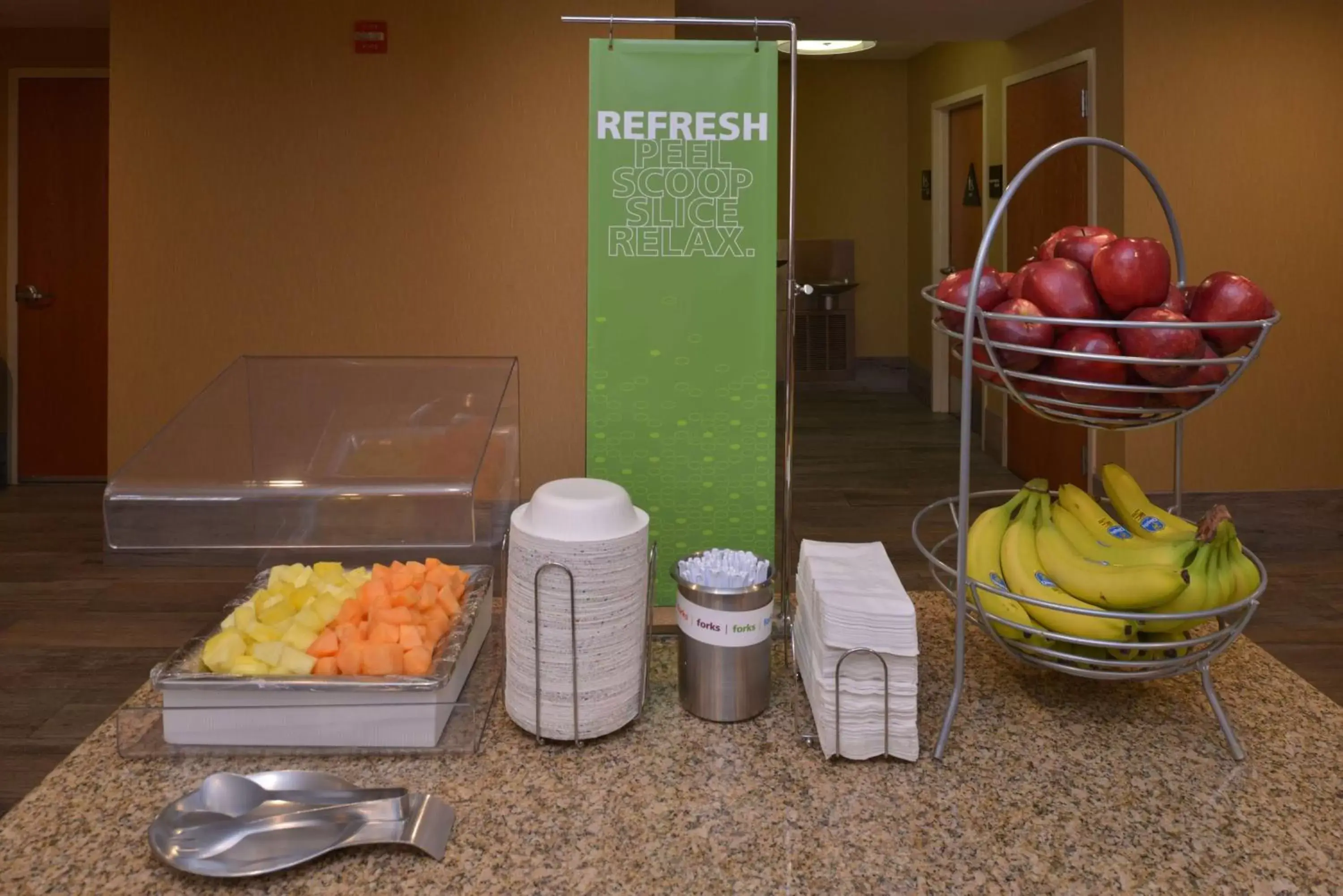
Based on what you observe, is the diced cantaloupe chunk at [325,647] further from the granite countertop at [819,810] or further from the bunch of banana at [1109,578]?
the bunch of banana at [1109,578]

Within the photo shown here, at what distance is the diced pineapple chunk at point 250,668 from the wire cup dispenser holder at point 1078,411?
62cm

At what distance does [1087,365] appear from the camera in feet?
3.25

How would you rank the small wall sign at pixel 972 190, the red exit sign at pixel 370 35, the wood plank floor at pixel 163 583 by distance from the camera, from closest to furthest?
1. the wood plank floor at pixel 163 583
2. the red exit sign at pixel 370 35
3. the small wall sign at pixel 972 190

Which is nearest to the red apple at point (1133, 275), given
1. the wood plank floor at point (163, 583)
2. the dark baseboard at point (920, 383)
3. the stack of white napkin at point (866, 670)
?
the stack of white napkin at point (866, 670)

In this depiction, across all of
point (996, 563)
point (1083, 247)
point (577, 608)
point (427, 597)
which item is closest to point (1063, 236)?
point (1083, 247)

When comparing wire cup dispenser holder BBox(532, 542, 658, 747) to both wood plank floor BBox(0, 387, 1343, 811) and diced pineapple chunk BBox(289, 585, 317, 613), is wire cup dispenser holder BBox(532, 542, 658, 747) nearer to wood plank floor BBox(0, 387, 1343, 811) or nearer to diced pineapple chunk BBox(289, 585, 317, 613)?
diced pineapple chunk BBox(289, 585, 317, 613)

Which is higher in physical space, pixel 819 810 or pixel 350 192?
pixel 350 192

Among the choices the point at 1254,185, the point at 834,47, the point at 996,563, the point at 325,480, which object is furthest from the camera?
the point at 834,47

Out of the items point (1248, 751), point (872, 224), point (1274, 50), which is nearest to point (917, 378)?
point (872, 224)

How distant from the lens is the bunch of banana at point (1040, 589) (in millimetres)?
1048

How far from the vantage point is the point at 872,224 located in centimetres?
911

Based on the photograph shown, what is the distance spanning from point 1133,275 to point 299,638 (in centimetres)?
84

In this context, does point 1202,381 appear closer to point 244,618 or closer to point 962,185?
point 244,618

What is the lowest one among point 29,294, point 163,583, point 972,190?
point 163,583
